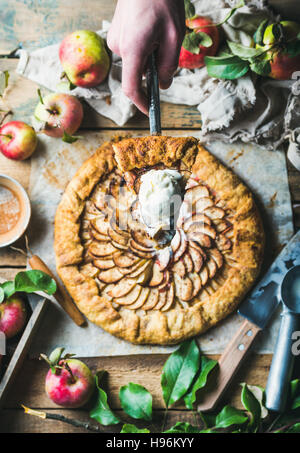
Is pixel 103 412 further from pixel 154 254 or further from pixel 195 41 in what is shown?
pixel 195 41

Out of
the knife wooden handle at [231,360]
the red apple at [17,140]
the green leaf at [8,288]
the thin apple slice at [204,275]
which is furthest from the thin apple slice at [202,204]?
the green leaf at [8,288]

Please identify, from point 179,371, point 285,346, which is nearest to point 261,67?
point 285,346

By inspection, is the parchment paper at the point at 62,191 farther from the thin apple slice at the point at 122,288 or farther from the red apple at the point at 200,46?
the red apple at the point at 200,46

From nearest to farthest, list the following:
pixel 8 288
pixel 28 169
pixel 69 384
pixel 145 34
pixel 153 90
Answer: pixel 145 34
pixel 153 90
pixel 69 384
pixel 8 288
pixel 28 169
